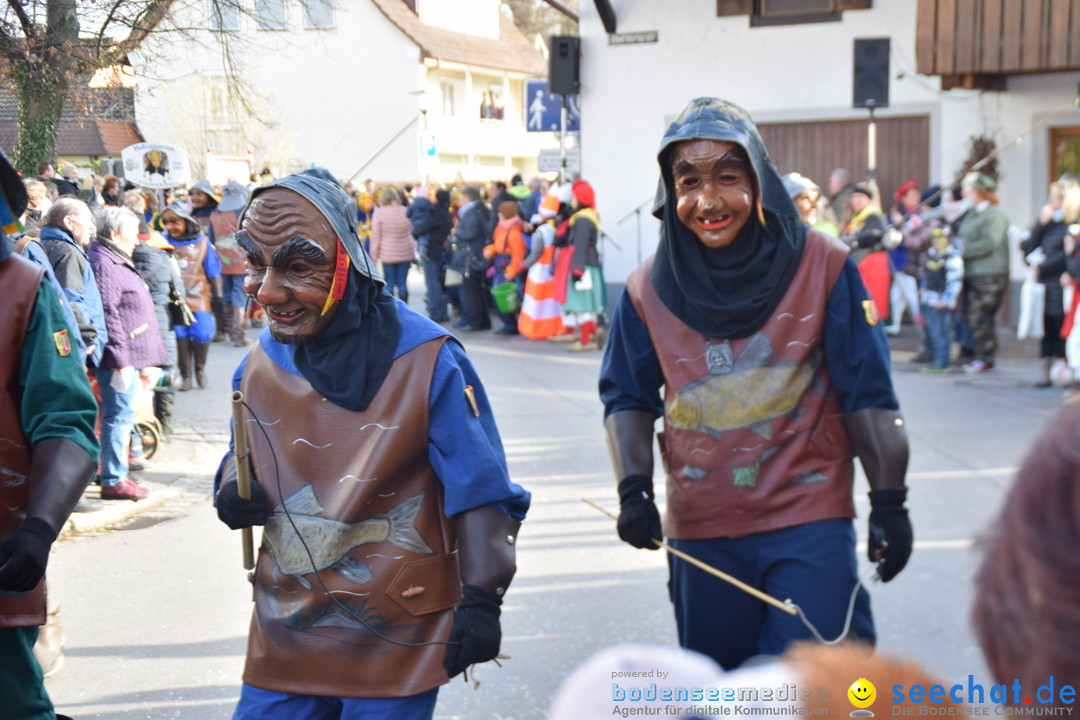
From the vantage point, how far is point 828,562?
3.09m

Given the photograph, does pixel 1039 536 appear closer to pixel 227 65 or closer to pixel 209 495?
pixel 209 495

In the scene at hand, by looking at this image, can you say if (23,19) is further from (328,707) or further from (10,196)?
(328,707)

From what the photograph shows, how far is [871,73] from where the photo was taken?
587 inches

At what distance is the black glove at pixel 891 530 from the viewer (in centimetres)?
323

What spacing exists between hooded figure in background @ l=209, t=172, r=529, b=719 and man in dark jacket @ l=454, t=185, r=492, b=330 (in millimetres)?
13205

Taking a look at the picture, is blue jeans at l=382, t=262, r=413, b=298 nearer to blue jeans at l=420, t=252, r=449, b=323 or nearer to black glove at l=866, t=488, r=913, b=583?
blue jeans at l=420, t=252, r=449, b=323

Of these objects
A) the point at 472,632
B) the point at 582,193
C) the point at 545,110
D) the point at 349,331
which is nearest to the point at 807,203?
the point at 582,193

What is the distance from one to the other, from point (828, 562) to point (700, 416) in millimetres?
508

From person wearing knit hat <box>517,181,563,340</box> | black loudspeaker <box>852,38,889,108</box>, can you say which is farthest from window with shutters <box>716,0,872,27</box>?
person wearing knit hat <box>517,181,563,340</box>

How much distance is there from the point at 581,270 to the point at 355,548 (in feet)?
36.3

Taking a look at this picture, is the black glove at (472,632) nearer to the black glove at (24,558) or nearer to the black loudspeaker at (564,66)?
the black glove at (24,558)

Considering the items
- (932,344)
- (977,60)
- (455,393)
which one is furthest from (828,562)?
(977,60)

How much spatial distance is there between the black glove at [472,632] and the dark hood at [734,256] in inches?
41.8

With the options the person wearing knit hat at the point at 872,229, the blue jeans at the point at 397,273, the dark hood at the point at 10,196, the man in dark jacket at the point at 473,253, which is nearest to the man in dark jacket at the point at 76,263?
the dark hood at the point at 10,196
